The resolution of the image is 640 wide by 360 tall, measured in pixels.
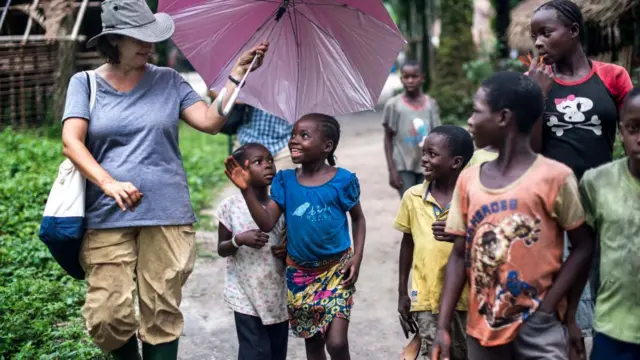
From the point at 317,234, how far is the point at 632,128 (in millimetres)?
1682

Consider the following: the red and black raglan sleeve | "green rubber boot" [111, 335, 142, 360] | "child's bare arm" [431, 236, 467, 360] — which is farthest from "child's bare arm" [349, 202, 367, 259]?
the red and black raglan sleeve

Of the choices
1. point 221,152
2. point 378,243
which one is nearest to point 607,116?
point 378,243

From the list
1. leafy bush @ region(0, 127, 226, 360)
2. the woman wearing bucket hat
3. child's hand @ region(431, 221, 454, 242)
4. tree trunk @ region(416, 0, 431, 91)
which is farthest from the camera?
tree trunk @ region(416, 0, 431, 91)

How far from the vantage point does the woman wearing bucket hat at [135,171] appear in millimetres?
3961

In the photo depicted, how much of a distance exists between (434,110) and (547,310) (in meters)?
4.31

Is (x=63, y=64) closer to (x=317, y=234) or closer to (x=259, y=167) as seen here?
(x=259, y=167)

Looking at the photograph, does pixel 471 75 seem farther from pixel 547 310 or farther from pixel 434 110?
pixel 547 310

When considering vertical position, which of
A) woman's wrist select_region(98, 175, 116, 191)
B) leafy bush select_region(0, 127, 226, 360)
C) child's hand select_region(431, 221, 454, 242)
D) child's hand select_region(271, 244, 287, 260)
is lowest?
leafy bush select_region(0, 127, 226, 360)

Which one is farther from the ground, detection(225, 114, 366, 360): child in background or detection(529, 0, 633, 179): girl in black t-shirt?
detection(529, 0, 633, 179): girl in black t-shirt

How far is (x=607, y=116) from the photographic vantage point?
12.5ft

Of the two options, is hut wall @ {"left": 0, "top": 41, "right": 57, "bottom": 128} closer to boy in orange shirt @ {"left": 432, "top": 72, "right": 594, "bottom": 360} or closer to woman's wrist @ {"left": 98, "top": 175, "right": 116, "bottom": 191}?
woman's wrist @ {"left": 98, "top": 175, "right": 116, "bottom": 191}

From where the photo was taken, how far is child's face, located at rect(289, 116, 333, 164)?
420 centimetres

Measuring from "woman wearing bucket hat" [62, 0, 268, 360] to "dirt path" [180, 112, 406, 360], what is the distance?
1129mm

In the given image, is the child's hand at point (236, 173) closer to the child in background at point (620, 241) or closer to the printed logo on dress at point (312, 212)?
the printed logo on dress at point (312, 212)
